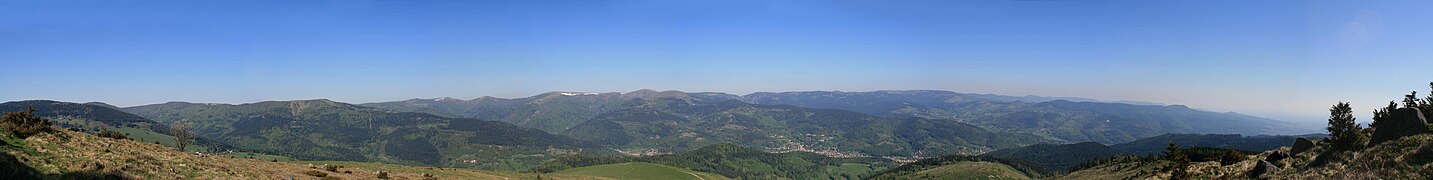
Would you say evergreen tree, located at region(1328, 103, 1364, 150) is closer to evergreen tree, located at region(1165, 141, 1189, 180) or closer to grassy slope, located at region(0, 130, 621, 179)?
evergreen tree, located at region(1165, 141, 1189, 180)

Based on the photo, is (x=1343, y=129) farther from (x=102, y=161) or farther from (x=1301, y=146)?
(x=102, y=161)

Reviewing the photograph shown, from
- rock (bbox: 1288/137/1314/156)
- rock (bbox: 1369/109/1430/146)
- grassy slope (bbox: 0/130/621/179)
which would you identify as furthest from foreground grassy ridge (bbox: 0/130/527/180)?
rock (bbox: 1288/137/1314/156)

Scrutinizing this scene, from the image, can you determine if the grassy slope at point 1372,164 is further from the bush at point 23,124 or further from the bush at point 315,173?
the bush at point 23,124

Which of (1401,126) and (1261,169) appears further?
(1261,169)

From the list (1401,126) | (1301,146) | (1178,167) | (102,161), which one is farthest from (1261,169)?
(102,161)

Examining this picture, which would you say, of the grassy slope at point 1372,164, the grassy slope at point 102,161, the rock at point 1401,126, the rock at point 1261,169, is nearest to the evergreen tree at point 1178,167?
the grassy slope at point 1372,164

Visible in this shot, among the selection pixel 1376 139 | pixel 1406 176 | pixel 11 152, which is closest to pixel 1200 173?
pixel 1376 139

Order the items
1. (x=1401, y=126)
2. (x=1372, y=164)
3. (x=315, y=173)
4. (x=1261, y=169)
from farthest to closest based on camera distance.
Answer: (x=315, y=173)
(x=1261, y=169)
(x=1401, y=126)
(x=1372, y=164)
